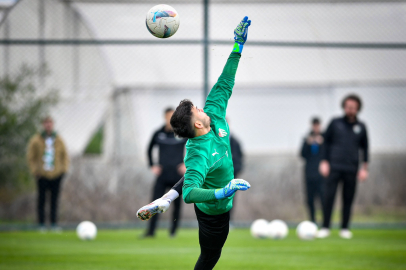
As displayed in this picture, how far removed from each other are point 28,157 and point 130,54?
4102 millimetres

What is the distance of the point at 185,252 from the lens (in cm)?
848

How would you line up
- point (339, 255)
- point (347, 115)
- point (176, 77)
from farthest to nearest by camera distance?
point (176, 77) < point (347, 115) < point (339, 255)

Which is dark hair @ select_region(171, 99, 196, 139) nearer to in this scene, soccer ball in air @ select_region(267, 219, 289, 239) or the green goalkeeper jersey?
the green goalkeeper jersey

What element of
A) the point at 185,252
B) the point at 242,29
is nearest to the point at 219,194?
the point at 242,29

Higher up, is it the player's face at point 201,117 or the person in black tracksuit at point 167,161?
the player's face at point 201,117

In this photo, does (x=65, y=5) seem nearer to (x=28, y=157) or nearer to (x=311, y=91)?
(x=28, y=157)

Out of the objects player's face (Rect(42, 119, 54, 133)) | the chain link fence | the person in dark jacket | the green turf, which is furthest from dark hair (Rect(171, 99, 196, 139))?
the person in dark jacket

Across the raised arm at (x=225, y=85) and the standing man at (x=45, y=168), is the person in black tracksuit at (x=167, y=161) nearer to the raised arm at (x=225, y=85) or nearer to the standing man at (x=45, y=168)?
the standing man at (x=45, y=168)

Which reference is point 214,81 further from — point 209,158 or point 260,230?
point 209,158

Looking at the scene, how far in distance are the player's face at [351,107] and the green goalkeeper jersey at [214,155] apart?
5250mm

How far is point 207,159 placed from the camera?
15.5ft

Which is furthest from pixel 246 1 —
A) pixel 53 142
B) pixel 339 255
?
pixel 339 255

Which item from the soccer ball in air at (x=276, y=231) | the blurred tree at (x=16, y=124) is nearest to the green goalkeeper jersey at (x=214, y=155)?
the soccer ball in air at (x=276, y=231)

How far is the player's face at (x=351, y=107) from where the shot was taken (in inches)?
396
